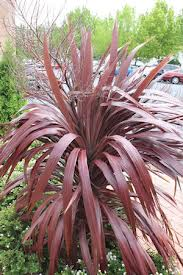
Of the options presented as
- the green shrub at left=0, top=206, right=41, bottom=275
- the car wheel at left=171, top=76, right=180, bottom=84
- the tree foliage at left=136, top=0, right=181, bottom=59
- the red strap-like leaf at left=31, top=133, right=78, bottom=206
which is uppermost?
the tree foliage at left=136, top=0, right=181, bottom=59

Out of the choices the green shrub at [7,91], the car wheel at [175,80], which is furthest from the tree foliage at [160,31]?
the green shrub at [7,91]

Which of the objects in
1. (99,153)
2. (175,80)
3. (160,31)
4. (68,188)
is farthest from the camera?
(160,31)

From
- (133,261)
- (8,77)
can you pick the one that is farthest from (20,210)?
(8,77)

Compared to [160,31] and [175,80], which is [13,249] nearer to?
[175,80]

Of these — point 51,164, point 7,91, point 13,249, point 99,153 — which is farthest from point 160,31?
point 51,164

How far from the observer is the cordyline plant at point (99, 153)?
1.42 meters

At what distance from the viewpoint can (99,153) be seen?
164cm

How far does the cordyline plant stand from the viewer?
1.42 metres

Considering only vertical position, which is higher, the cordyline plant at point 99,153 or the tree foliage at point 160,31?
the tree foliage at point 160,31

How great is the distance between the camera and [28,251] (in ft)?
6.28

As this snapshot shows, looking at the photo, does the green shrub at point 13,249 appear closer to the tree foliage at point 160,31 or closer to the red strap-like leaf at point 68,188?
the red strap-like leaf at point 68,188

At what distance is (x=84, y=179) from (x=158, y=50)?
947 inches

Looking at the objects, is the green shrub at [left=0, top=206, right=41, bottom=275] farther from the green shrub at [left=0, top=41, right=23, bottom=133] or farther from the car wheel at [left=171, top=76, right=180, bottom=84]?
the car wheel at [left=171, top=76, right=180, bottom=84]

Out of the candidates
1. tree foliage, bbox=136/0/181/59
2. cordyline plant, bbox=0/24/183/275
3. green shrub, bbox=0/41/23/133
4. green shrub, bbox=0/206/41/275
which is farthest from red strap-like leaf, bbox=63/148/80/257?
tree foliage, bbox=136/0/181/59
